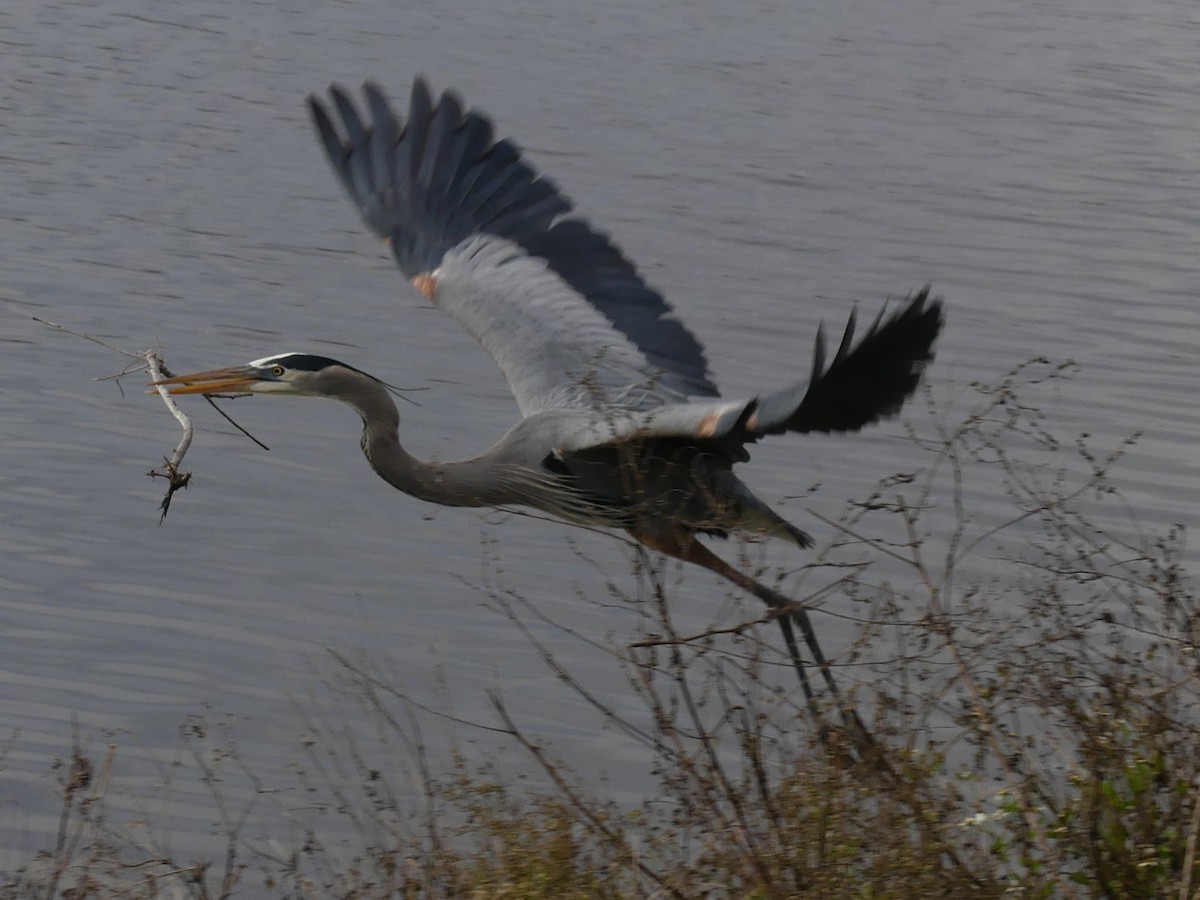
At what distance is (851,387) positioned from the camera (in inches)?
163

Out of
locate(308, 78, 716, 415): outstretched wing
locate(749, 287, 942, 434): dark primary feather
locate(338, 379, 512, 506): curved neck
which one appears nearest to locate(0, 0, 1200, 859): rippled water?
locate(338, 379, 512, 506): curved neck

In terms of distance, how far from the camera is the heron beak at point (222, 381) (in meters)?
5.16

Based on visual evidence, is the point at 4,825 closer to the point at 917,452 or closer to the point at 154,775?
the point at 154,775

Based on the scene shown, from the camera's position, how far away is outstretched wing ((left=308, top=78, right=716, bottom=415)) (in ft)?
19.7

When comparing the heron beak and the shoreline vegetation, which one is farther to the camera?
the heron beak

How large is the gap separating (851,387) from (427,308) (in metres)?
5.79

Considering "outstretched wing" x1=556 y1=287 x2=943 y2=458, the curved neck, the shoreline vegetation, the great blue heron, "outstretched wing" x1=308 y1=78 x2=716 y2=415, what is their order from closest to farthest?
the shoreline vegetation
"outstretched wing" x1=556 y1=287 x2=943 y2=458
the great blue heron
the curved neck
"outstretched wing" x1=308 y1=78 x2=716 y2=415

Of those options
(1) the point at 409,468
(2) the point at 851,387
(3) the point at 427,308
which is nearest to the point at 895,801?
(2) the point at 851,387

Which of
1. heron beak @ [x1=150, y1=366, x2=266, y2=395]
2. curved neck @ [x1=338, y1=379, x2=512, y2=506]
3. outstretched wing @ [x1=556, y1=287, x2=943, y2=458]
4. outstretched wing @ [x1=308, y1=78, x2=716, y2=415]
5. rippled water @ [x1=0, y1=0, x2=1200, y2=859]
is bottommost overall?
rippled water @ [x1=0, y1=0, x2=1200, y2=859]

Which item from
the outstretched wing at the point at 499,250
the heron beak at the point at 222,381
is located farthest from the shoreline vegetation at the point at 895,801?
the outstretched wing at the point at 499,250

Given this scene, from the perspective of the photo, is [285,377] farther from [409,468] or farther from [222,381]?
[409,468]

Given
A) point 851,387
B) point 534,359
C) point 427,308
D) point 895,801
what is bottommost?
point 427,308

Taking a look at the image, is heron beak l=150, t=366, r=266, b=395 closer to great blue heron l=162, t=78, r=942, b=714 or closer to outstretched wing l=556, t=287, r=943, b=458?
great blue heron l=162, t=78, r=942, b=714

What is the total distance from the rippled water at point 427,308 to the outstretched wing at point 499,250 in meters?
0.66
